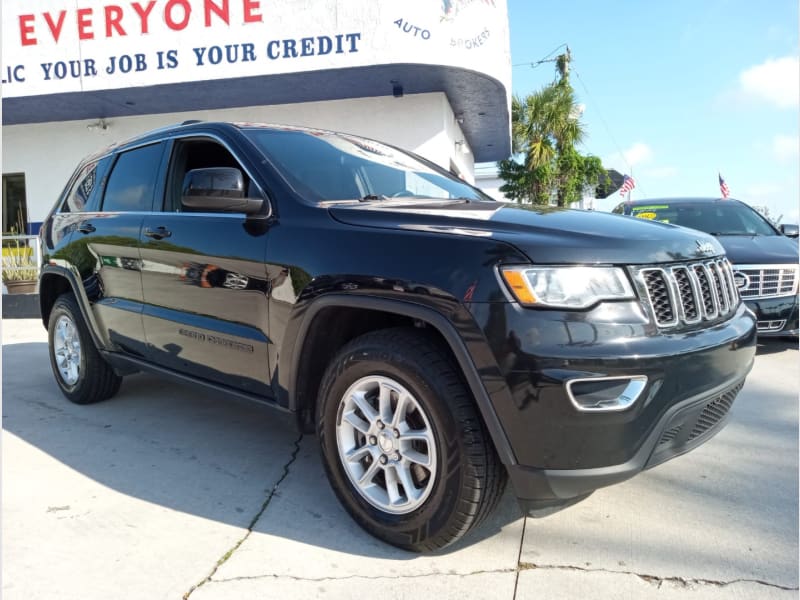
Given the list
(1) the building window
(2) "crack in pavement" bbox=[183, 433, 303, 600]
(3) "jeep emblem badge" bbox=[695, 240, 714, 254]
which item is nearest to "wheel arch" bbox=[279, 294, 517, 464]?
(2) "crack in pavement" bbox=[183, 433, 303, 600]

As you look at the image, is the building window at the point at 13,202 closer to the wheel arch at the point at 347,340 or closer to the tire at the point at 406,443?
the wheel arch at the point at 347,340

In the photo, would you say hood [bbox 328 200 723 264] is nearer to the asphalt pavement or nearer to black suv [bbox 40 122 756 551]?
black suv [bbox 40 122 756 551]

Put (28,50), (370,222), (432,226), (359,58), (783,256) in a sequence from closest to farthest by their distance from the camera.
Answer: (432,226) < (370,222) < (783,256) < (359,58) < (28,50)

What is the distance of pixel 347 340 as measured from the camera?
2734 millimetres

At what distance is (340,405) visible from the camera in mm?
2512

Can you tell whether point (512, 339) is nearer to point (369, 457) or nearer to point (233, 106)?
point (369, 457)

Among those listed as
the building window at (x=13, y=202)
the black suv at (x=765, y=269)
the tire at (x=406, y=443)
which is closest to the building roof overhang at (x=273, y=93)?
the building window at (x=13, y=202)

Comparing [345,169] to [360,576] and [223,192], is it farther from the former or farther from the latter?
[360,576]

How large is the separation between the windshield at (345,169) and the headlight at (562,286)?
113 centimetres

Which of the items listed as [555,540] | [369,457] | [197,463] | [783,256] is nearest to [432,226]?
[369,457]

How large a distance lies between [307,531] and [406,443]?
638 mm

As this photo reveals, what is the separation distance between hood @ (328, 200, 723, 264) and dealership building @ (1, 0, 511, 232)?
27.7 ft

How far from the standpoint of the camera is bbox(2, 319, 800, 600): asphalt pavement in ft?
7.23

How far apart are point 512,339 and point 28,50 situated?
12913mm
